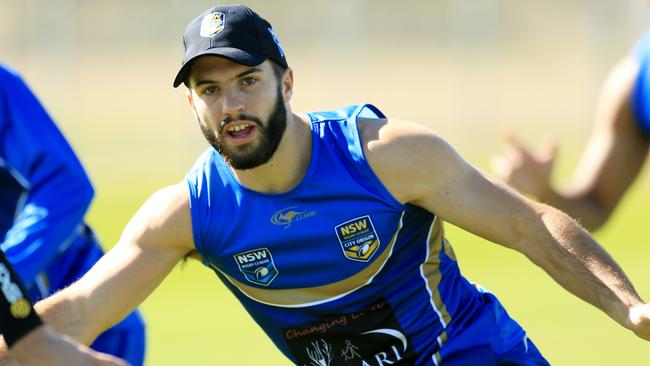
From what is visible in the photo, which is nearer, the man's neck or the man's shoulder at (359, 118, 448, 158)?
the man's shoulder at (359, 118, 448, 158)

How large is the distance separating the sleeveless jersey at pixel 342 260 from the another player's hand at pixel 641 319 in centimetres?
73

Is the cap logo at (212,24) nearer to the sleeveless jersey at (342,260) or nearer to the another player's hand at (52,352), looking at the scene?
the sleeveless jersey at (342,260)

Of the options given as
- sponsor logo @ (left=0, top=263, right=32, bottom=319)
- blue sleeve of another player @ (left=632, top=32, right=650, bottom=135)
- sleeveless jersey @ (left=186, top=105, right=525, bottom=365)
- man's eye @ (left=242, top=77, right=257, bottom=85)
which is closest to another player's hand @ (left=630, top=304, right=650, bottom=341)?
sleeveless jersey @ (left=186, top=105, right=525, bottom=365)

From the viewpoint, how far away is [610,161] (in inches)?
277

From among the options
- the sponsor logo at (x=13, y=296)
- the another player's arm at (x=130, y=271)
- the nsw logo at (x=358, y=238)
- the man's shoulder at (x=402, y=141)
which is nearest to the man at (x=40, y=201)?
the another player's arm at (x=130, y=271)

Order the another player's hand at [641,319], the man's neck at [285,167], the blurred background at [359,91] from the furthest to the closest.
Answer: the blurred background at [359,91] → the man's neck at [285,167] → the another player's hand at [641,319]

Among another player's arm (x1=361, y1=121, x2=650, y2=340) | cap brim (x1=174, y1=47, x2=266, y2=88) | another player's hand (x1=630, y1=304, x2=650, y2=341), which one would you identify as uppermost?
cap brim (x1=174, y1=47, x2=266, y2=88)

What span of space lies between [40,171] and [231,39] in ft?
4.99

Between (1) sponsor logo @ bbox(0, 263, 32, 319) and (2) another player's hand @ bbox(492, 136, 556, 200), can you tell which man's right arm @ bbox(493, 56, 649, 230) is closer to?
(2) another player's hand @ bbox(492, 136, 556, 200)

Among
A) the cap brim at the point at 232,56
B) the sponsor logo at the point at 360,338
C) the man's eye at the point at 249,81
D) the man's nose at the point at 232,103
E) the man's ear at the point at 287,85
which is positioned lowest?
the sponsor logo at the point at 360,338

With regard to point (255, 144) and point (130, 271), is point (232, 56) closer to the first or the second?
point (255, 144)

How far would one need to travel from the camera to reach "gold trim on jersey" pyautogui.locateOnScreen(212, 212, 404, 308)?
605 cm

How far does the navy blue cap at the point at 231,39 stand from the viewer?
5.84 metres

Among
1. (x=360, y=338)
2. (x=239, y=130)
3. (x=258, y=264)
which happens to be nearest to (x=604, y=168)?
(x=360, y=338)
